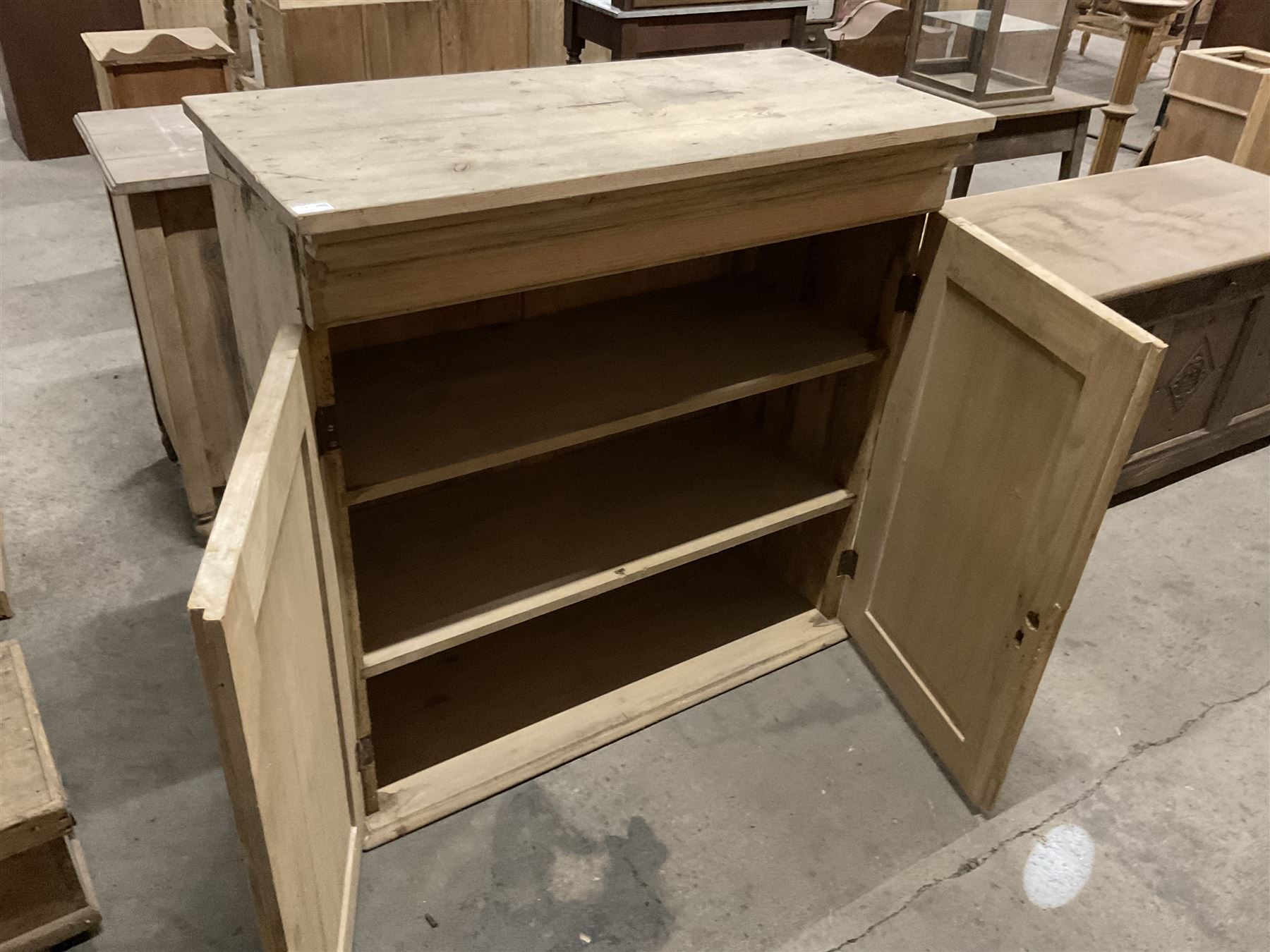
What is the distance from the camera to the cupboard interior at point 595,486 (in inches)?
60.5

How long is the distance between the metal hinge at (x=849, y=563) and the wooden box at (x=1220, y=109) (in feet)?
7.30

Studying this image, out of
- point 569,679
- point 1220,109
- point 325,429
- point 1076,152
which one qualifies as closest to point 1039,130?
point 1076,152

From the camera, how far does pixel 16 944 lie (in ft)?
4.56

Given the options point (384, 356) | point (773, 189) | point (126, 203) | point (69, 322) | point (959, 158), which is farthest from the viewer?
point (69, 322)

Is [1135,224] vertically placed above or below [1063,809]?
above

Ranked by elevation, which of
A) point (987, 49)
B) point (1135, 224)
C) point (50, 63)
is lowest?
point (50, 63)

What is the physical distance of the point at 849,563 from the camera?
1998mm

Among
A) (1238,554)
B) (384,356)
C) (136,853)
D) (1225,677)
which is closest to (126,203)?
(384,356)

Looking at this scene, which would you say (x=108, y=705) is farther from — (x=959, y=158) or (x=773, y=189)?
(x=959, y=158)

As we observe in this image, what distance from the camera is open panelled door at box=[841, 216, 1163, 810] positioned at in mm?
1334

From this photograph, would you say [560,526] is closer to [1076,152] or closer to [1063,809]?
[1063,809]

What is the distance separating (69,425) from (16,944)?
5.02 feet

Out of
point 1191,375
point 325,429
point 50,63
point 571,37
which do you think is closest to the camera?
point 325,429

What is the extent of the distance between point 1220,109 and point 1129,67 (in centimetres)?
43
